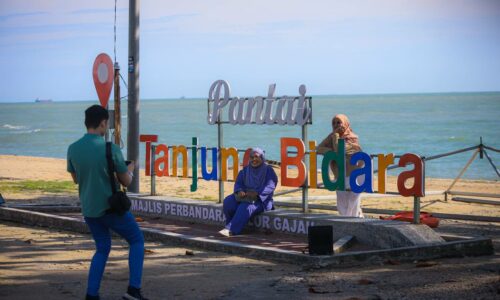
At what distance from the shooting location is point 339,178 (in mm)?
13078

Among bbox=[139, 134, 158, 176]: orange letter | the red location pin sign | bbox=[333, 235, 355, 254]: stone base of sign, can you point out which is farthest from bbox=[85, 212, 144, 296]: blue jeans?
bbox=[139, 134, 158, 176]: orange letter

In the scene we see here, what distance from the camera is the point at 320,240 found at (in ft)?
35.0

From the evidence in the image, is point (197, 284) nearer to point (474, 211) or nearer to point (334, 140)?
point (334, 140)

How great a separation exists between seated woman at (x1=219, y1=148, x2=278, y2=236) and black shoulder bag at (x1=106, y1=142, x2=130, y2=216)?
193 inches

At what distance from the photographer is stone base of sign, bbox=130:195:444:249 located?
1138 centimetres

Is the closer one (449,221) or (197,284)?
(197,284)

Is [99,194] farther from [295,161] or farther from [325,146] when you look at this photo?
[325,146]

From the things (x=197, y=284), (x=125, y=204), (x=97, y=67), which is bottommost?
(x=197, y=284)

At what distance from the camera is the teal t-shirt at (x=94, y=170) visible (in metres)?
8.33

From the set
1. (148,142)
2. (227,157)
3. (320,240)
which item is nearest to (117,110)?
(148,142)

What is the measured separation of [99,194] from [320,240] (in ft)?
10.4

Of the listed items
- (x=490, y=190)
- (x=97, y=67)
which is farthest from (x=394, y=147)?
(x=97, y=67)

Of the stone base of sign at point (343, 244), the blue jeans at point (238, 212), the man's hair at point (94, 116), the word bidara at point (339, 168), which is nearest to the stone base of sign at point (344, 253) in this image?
the stone base of sign at point (343, 244)

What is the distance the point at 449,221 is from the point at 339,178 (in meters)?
3.34
